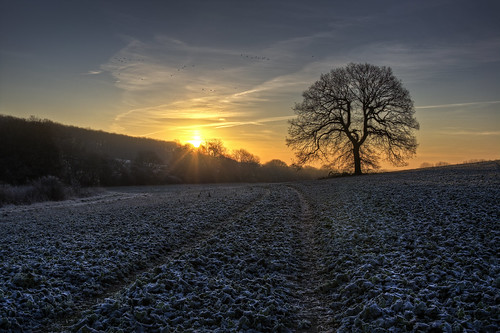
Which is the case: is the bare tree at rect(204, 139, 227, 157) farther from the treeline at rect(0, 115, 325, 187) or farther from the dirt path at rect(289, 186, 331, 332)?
the dirt path at rect(289, 186, 331, 332)

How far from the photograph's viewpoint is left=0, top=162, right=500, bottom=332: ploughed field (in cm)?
687

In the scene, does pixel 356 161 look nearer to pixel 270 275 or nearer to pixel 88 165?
pixel 270 275

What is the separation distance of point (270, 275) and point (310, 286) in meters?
1.33

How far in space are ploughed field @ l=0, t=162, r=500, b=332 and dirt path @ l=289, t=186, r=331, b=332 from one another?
0.15 feet

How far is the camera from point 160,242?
14492mm

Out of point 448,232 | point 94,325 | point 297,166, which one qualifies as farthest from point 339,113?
point 94,325

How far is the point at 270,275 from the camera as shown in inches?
392

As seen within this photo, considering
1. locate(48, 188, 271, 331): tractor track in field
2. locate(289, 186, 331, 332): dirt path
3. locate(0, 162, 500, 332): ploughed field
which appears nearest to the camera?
locate(0, 162, 500, 332): ploughed field

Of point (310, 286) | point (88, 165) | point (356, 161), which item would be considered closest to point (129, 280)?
point (310, 286)

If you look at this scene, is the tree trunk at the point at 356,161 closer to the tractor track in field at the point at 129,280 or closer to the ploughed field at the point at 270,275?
the ploughed field at the point at 270,275

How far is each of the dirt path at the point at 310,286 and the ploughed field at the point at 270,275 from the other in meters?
0.05

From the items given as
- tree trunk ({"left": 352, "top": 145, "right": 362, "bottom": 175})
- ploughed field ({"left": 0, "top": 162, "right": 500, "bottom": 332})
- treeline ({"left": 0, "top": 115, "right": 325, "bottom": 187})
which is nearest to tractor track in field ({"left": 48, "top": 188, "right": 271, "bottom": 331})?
ploughed field ({"left": 0, "top": 162, "right": 500, "bottom": 332})

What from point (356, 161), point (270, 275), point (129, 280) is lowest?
point (129, 280)

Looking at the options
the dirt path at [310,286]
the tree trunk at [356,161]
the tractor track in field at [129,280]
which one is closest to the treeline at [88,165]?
the tree trunk at [356,161]
